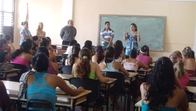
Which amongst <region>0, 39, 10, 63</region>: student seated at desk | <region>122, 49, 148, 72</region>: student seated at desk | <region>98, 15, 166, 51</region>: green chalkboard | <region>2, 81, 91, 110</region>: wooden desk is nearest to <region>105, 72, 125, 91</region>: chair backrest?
<region>122, 49, 148, 72</region>: student seated at desk

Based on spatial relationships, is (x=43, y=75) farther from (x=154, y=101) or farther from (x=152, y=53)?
(x=152, y=53)

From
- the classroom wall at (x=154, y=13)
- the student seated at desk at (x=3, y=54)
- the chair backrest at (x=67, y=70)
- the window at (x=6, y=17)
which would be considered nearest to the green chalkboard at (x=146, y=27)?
the classroom wall at (x=154, y=13)

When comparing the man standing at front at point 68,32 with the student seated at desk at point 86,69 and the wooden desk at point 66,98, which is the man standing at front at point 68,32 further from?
the wooden desk at point 66,98

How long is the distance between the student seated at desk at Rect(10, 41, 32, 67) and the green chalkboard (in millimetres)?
5569

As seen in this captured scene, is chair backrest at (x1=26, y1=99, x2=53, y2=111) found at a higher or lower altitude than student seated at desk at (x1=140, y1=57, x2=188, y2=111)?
lower

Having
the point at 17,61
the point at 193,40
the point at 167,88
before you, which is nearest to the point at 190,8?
the point at 193,40

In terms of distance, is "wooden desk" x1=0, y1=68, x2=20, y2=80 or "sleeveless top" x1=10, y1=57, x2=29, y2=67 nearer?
"wooden desk" x1=0, y1=68, x2=20, y2=80

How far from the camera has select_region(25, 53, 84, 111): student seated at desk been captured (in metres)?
3.04

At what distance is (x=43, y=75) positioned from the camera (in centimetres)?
307

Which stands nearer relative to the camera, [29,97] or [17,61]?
[29,97]

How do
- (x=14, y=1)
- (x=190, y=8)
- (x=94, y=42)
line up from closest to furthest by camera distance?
(x=190, y=8)
(x=94, y=42)
(x=14, y=1)

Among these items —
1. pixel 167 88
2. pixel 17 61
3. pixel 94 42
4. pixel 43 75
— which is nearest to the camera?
pixel 167 88

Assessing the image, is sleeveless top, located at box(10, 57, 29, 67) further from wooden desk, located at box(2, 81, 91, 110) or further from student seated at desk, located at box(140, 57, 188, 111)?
student seated at desk, located at box(140, 57, 188, 111)

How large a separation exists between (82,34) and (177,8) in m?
3.58
